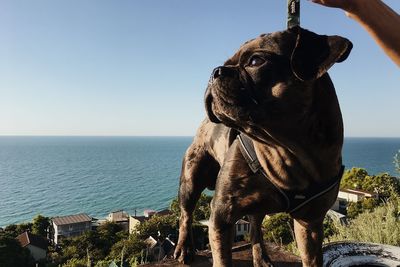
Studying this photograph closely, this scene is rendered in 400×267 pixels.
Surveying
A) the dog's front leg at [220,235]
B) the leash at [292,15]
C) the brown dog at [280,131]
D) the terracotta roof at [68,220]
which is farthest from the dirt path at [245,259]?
the terracotta roof at [68,220]

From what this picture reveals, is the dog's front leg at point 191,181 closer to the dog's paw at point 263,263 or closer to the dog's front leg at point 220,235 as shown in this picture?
the dog's paw at point 263,263

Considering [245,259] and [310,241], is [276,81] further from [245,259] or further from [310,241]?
[245,259]

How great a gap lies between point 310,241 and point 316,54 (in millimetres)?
1761

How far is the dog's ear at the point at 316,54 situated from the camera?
2082 mm

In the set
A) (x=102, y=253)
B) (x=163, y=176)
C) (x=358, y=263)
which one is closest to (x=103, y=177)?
(x=163, y=176)

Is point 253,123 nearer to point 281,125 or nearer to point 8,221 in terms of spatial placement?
point 281,125

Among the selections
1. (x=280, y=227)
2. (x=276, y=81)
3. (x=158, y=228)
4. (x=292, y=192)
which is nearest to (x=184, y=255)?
(x=292, y=192)

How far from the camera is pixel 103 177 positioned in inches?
4840

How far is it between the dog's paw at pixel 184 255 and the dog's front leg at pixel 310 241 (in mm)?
1361

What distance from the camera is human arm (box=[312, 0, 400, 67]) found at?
203 cm

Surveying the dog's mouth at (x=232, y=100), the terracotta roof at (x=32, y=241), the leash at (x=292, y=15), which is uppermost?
the leash at (x=292, y=15)

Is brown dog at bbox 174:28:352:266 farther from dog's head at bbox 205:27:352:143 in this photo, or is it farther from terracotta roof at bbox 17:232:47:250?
terracotta roof at bbox 17:232:47:250

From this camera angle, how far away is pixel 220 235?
9.03 ft

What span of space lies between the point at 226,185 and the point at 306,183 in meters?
0.59
